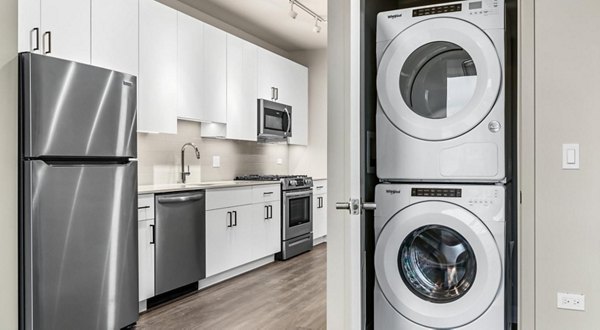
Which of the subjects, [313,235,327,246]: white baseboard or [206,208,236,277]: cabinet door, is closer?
[206,208,236,277]: cabinet door

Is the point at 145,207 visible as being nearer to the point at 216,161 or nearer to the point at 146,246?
the point at 146,246

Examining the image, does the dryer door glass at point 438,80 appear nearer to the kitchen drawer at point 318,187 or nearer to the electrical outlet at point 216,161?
the electrical outlet at point 216,161

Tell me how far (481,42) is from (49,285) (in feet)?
8.52

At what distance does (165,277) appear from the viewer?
367 centimetres

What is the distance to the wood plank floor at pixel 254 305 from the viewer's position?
330 cm

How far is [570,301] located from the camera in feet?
7.14

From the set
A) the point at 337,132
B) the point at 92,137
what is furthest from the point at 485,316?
the point at 92,137

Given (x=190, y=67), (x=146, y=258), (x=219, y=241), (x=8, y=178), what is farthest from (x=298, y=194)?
(x=8, y=178)

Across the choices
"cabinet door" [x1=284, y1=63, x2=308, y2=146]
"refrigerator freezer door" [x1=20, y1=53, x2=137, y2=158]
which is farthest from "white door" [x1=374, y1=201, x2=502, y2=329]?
"cabinet door" [x1=284, y1=63, x2=308, y2=146]

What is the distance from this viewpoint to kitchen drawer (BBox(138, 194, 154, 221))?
3.45 meters

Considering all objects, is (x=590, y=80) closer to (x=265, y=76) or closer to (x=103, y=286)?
(x=103, y=286)

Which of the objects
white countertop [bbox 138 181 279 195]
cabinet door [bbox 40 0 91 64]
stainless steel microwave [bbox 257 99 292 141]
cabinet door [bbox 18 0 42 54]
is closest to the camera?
cabinet door [bbox 18 0 42 54]

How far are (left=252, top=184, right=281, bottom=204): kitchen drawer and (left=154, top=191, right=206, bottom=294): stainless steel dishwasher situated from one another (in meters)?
0.87

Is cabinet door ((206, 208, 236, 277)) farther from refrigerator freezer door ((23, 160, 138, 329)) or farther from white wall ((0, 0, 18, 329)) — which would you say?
white wall ((0, 0, 18, 329))
